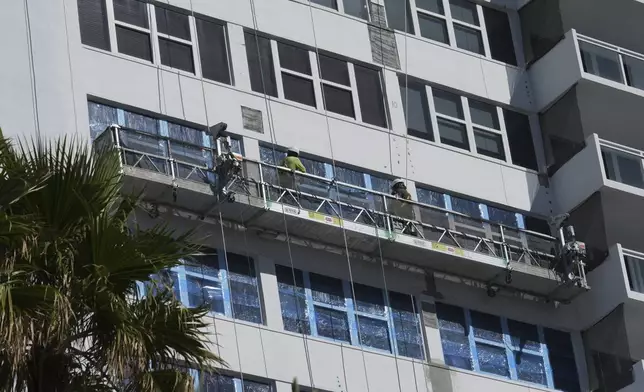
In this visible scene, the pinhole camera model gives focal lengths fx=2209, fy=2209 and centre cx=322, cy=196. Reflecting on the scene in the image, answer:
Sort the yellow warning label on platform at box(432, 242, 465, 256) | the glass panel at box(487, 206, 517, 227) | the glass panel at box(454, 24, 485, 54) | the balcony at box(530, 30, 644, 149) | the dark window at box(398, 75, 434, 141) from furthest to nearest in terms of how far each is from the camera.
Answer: the glass panel at box(454, 24, 485, 54) < the balcony at box(530, 30, 644, 149) < the glass panel at box(487, 206, 517, 227) < the dark window at box(398, 75, 434, 141) < the yellow warning label on platform at box(432, 242, 465, 256)

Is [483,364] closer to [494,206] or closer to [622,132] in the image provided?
[494,206]

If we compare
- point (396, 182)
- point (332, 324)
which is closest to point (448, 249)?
point (396, 182)

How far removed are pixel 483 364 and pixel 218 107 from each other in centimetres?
685

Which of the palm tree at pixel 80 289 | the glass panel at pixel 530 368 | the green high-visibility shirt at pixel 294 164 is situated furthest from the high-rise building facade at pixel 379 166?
the palm tree at pixel 80 289

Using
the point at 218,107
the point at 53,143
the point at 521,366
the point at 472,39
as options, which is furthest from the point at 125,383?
the point at 472,39

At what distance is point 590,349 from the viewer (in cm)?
4144

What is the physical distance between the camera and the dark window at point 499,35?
43.8 metres

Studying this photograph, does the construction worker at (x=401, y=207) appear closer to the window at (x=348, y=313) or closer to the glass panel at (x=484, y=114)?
the window at (x=348, y=313)

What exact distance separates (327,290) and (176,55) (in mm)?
4841

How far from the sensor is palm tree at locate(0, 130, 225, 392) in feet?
80.3

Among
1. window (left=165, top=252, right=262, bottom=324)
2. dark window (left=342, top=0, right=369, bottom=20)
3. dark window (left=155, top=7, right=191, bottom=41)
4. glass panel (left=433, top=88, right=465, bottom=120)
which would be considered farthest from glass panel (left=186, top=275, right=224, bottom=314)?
glass panel (left=433, top=88, right=465, bottom=120)

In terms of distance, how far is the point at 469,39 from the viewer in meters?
43.4

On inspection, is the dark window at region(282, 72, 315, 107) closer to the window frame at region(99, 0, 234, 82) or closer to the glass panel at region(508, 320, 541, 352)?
the window frame at region(99, 0, 234, 82)

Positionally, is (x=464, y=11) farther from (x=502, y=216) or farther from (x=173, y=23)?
(x=173, y=23)
